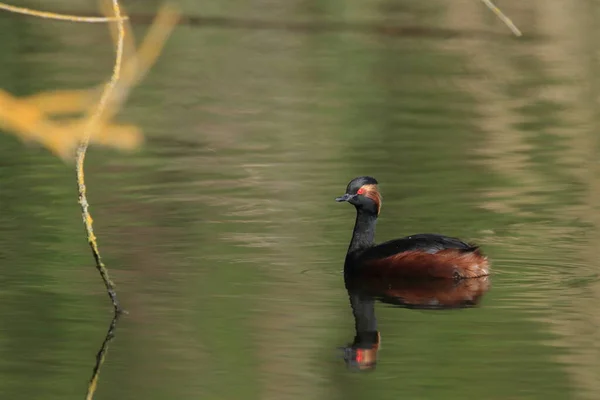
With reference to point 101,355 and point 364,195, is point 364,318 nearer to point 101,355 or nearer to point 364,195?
point 101,355

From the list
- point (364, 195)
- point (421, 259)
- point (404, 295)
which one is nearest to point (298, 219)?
point (364, 195)

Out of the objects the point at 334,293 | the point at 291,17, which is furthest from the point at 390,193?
the point at 291,17

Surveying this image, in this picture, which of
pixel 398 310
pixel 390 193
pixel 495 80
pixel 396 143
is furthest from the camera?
pixel 495 80

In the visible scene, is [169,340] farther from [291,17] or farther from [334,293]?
[291,17]

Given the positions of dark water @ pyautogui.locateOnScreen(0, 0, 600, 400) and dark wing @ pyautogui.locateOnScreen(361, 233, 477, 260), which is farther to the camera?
dark wing @ pyautogui.locateOnScreen(361, 233, 477, 260)

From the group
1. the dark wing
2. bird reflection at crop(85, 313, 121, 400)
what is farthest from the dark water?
the dark wing

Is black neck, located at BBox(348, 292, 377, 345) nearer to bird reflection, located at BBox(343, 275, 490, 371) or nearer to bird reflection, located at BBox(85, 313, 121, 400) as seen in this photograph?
bird reflection, located at BBox(343, 275, 490, 371)

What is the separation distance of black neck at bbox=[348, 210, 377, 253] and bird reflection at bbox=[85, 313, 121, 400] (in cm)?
240

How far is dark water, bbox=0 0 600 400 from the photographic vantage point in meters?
9.40

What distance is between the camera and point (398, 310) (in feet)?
36.1

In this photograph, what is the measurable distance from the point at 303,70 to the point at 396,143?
7.40 m

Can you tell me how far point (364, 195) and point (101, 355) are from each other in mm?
3445

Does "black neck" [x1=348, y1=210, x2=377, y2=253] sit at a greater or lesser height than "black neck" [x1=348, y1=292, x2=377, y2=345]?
greater

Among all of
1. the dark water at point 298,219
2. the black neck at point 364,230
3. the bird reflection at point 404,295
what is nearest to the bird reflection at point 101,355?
the dark water at point 298,219
